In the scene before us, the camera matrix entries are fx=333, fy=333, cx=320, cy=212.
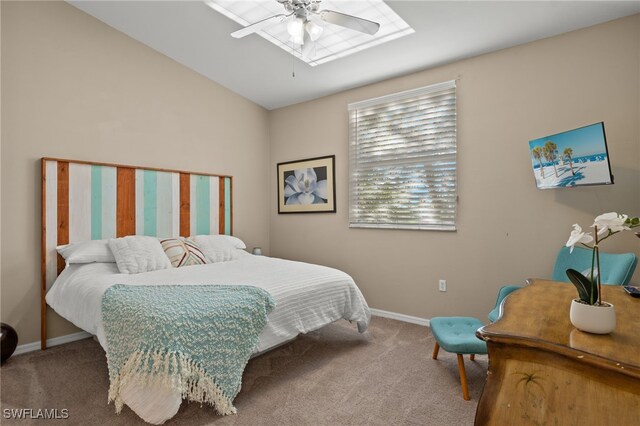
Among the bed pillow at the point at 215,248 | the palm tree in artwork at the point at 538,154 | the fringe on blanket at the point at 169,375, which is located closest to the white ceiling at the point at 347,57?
the palm tree in artwork at the point at 538,154

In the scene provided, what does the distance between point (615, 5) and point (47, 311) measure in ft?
16.7

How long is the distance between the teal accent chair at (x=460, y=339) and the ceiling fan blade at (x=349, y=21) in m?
2.07

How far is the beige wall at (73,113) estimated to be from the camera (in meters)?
2.75

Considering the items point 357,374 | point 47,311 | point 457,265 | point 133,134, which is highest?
point 133,134

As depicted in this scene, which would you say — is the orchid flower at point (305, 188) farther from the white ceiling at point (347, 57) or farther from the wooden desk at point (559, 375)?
the wooden desk at point (559, 375)

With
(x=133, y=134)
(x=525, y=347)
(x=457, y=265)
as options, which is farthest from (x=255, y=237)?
(x=525, y=347)

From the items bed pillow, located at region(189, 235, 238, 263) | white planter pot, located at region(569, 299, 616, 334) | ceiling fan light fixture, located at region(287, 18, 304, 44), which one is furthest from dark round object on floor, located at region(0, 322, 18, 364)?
white planter pot, located at region(569, 299, 616, 334)

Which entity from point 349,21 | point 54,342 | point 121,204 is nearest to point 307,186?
point 121,204

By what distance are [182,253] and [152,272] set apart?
1.47 feet

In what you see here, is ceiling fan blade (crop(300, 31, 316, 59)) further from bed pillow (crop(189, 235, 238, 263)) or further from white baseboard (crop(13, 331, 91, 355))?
white baseboard (crop(13, 331, 91, 355))

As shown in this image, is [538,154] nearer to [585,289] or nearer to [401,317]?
[585,289]

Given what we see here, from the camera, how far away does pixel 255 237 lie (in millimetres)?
4703

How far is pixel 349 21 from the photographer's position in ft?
7.46

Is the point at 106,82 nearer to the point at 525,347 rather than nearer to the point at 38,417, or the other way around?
the point at 38,417
